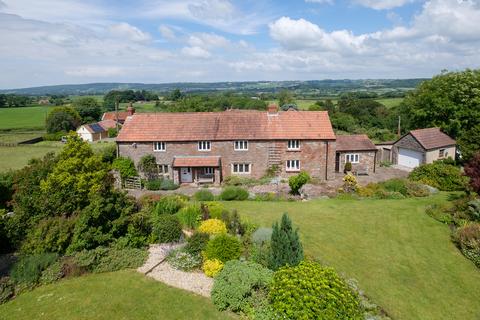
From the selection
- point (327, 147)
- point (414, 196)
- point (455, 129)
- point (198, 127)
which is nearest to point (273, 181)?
point (327, 147)

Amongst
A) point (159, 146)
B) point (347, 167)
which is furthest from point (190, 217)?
point (347, 167)

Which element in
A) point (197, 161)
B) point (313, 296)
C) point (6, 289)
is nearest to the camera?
point (313, 296)

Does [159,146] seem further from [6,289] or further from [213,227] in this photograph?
[6,289]

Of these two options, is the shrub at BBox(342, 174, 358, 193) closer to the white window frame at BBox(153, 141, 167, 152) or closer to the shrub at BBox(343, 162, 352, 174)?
the shrub at BBox(343, 162, 352, 174)

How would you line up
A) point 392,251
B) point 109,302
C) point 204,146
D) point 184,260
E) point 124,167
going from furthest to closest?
1. point 204,146
2. point 124,167
3. point 392,251
4. point 184,260
5. point 109,302

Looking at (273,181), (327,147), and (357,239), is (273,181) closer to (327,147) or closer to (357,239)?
(327,147)
